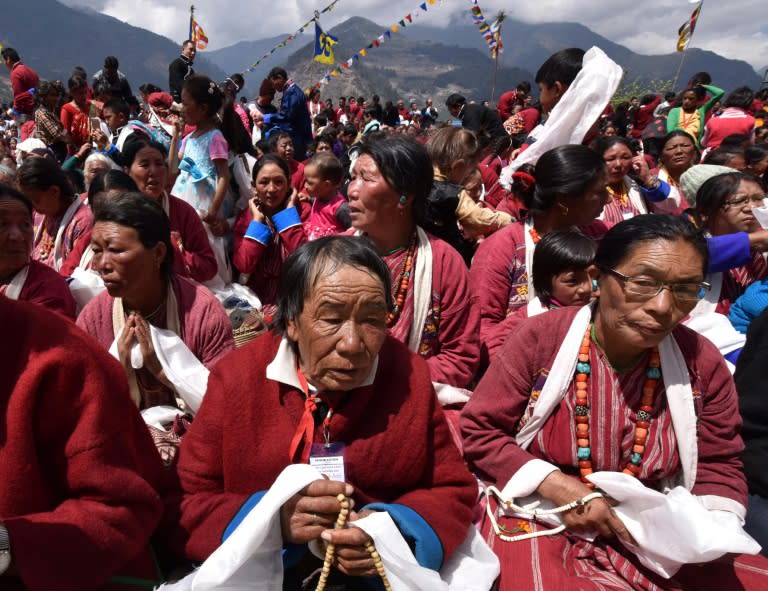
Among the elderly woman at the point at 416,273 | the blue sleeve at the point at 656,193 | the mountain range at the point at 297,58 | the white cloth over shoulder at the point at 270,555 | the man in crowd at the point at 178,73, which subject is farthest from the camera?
the mountain range at the point at 297,58

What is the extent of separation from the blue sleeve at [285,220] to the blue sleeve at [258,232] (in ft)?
0.40

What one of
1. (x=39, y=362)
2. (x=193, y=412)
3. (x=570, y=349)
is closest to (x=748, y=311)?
(x=570, y=349)

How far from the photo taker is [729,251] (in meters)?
3.07

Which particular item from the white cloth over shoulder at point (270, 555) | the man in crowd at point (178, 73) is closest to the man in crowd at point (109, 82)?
the man in crowd at point (178, 73)

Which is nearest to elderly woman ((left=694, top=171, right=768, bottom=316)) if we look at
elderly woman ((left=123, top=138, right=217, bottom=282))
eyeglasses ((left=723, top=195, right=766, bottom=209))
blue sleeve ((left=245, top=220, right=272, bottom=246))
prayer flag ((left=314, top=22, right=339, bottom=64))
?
eyeglasses ((left=723, top=195, right=766, bottom=209))

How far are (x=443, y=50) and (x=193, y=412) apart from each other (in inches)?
7827

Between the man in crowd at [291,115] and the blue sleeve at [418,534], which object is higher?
the man in crowd at [291,115]

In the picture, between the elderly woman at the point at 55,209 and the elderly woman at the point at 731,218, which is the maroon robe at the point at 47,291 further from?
the elderly woman at the point at 731,218

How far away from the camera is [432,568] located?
1.60 metres

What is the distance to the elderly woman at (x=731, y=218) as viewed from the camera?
3213 millimetres

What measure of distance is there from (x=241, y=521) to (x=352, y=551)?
1.16 ft

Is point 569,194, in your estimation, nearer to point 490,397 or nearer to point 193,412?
point 490,397

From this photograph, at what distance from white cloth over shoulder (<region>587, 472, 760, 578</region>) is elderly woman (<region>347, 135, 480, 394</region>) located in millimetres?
1043

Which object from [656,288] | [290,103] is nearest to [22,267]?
[656,288]
